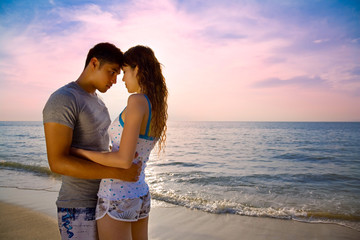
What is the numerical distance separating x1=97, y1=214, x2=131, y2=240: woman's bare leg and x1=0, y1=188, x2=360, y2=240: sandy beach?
9.50 ft

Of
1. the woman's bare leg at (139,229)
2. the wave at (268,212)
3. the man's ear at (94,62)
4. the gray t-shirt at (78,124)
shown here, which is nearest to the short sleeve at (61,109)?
the gray t-shirt at (78,124)

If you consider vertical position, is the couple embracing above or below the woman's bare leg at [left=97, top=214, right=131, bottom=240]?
above

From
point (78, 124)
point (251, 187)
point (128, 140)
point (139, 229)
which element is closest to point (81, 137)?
point (78, 124)

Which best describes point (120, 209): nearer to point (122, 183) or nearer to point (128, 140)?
point (122, 183)

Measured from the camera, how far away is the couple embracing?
5.70ft

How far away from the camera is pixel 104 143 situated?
6.82 ft

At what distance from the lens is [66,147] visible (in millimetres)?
1752

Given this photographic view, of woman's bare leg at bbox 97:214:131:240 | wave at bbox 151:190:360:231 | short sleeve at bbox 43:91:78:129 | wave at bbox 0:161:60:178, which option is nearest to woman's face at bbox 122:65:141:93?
short sleeve at bbox 43:91:78:129

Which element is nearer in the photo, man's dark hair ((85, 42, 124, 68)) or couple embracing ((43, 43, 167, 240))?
couple embracing ((43, 43, 167, 240))

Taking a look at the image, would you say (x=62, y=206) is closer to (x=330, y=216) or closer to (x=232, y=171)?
(x=330, y=216)

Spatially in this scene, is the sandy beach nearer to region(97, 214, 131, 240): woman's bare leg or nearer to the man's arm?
region(97, 214, 131, 240): woman's bare leg

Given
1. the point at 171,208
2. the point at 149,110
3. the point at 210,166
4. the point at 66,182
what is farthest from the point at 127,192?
the point at 210,166

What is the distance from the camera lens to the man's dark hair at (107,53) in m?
2.04

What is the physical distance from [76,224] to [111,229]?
Result: 0.29 meters
